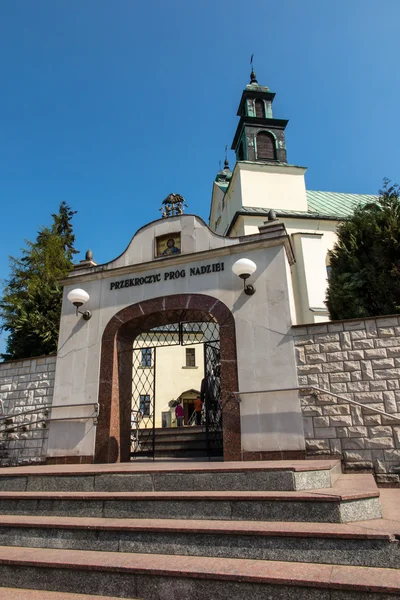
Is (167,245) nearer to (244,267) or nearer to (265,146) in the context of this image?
(244,267)

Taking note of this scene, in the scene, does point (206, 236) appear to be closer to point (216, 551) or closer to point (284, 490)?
point (284, 490)

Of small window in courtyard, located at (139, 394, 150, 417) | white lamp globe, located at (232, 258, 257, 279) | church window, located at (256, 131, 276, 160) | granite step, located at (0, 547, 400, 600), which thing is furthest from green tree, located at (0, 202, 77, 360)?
church window, located at (256, 131, 276, 160)

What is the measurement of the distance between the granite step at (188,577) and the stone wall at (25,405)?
483 cm

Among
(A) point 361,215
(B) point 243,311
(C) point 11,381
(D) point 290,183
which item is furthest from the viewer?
(D) point 290,183

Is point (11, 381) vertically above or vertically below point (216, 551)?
above

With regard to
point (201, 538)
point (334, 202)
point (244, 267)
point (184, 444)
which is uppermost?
point (334, 202)

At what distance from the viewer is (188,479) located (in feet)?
15.9

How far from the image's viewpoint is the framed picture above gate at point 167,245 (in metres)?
8.87

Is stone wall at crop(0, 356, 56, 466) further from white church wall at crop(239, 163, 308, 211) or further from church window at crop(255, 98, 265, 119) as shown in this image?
church window at crop(255, 98, 265, 119)

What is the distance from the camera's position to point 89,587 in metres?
3.66

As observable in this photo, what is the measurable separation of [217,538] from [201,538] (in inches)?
6.3

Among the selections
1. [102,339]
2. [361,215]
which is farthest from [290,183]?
[102,339]

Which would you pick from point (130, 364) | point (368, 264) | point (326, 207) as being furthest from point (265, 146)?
point (130, 364)

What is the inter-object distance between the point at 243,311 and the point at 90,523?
4.44 m
